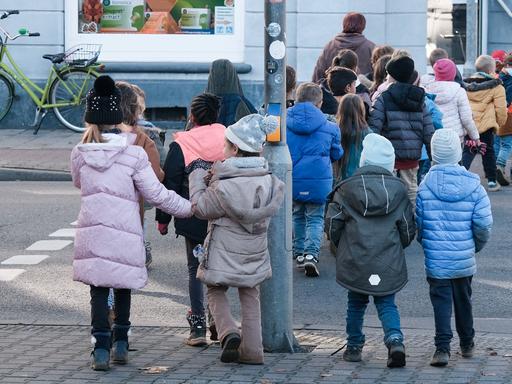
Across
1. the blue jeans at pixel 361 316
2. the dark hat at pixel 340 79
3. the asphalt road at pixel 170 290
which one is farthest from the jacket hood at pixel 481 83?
the blue jeans at pixel 361 316

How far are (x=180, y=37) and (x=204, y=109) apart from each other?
12674 millimetres

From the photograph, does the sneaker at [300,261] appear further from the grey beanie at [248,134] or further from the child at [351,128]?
the grey beanie at [248,134]

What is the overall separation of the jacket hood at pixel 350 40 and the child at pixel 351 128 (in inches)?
171

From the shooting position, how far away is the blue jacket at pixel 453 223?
25.5ft

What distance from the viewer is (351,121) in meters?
11.4

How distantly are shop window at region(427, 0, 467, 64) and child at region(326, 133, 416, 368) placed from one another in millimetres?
15087

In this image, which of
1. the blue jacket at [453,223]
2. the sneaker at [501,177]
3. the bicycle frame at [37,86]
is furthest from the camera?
the bicycle frame at [37,86]

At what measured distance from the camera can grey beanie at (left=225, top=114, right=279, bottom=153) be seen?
7723mm

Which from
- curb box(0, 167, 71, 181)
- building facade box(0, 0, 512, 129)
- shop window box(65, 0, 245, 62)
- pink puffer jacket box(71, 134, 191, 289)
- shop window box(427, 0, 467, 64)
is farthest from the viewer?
shop window box(427, 0, 467, 64)

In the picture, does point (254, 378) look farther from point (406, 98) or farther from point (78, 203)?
point (78, 203)

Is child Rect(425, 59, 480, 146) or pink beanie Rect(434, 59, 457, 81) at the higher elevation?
pink beanie Rect(434, 59, 457, 81)

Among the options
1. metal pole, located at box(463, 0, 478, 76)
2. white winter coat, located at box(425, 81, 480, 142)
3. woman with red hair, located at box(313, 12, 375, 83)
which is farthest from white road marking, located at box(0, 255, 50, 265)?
metal pole, located at box(463, 0, 478, 76)

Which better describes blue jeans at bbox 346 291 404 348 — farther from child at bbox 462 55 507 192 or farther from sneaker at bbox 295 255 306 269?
child at bbox 462 55 507 192

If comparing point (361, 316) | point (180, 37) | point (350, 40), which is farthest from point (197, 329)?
point (180, 37)
